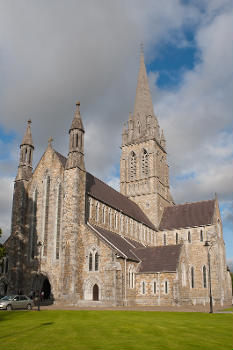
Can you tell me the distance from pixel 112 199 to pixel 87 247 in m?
13.0

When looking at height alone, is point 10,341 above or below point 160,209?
below

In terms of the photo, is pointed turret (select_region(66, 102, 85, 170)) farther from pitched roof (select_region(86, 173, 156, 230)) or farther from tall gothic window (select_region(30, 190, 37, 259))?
tall gothic window (select_region(30, 190, 37, 259))

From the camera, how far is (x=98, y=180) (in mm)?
48094

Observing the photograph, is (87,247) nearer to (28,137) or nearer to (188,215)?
(28,137)

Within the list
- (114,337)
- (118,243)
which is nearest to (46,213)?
(118,243)

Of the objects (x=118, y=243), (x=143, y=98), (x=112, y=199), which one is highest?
(x=143, y=98)

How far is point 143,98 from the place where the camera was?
65.8 m

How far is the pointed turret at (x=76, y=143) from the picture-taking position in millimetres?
37469

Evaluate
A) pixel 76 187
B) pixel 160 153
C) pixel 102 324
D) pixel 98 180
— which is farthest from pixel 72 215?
pixel 160 153

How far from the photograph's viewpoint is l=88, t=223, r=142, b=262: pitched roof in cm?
3538

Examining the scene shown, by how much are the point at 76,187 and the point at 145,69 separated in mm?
41736

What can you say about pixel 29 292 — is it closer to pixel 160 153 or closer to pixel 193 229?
pixel 193 229

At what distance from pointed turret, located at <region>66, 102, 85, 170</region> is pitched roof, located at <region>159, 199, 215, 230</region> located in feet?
82.2

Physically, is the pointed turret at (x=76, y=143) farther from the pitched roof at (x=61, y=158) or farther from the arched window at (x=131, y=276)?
the arched window at (x=131, y=276)
